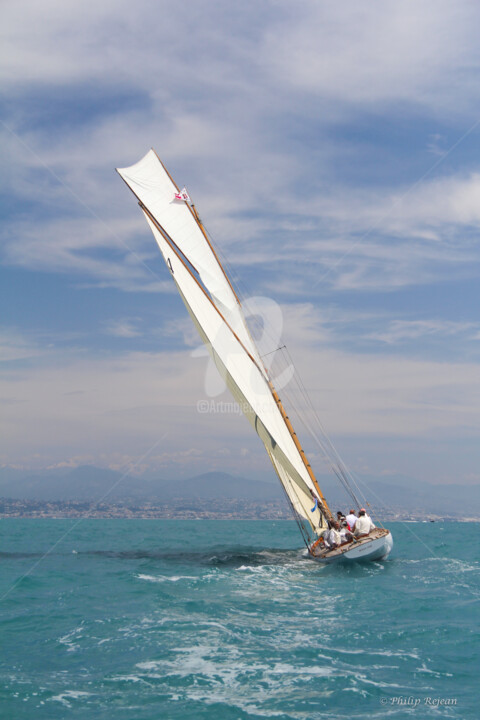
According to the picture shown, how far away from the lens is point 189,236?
114 ft

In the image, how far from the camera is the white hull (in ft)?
93.8

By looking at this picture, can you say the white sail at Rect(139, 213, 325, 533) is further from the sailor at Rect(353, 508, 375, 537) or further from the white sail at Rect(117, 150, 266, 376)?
the sailor at Rect(353, 508, 375, 537)

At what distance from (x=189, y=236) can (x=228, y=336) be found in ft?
24.0

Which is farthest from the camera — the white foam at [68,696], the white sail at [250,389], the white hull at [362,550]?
the white sail at [250,389]

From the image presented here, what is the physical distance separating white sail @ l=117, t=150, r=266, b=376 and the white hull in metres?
12.0

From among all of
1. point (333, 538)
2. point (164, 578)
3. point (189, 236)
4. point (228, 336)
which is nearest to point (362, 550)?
point (333, 538)

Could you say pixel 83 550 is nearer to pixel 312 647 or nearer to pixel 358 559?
pixel 358 559

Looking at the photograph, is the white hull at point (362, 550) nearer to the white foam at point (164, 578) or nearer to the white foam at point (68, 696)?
the white foam at point (164, 578)

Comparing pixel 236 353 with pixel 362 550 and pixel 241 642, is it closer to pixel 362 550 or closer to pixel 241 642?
pixel 362 550

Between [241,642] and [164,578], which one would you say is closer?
[241,642]

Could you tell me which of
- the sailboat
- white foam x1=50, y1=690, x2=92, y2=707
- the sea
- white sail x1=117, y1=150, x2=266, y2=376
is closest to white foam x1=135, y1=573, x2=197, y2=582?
the sea

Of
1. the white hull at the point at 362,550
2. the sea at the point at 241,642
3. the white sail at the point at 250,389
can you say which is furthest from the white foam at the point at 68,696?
the white sail at the point at 250,389

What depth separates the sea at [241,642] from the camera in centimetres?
1273

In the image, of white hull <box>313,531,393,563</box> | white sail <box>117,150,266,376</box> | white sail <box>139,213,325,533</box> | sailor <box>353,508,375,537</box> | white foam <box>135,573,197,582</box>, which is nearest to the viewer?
white foam <box>135,573,197,582</box>
